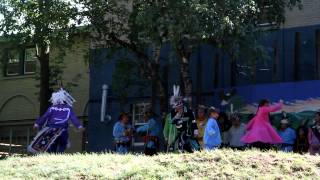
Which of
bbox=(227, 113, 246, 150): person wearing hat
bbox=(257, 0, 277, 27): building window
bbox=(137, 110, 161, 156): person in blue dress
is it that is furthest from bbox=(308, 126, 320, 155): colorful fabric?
bbox=(137, 110, 161, 156): person in blue dress

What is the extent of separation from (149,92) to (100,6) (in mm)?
5206

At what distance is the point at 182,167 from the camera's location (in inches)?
428

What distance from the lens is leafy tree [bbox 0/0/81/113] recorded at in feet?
56.7

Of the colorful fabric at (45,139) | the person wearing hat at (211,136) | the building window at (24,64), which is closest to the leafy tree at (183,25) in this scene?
the person wearing hat at (211,136)

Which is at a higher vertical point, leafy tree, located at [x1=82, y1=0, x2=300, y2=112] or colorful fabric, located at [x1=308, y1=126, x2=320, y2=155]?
leafy tree, located at [x1=82, y1=0, x2=300, y2=112]

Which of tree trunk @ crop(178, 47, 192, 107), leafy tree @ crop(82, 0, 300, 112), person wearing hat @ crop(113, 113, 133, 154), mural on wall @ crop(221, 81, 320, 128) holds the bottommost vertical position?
person wearing hat @ crop(113, 113, 133, 154)

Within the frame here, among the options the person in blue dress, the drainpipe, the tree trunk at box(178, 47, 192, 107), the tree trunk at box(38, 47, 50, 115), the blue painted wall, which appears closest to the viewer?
the person in blue dress

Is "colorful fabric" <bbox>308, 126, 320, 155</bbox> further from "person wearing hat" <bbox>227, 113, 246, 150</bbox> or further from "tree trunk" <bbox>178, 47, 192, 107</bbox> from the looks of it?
"tree trunk" <bbox>178, 47, 192, 107</bbox>

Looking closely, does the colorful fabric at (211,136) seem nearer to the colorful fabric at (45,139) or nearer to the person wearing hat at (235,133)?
the person wearing hat at (235,133)

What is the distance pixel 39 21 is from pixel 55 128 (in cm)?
329

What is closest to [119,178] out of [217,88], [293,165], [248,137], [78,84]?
[293,165]

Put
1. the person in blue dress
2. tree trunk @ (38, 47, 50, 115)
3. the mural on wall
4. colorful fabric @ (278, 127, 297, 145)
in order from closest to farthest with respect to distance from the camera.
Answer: colorful fabric @ (278, 127, 297, 145), the person in blue dress, the mural on wall, tree trunk @ (38, 47, 50, 115)

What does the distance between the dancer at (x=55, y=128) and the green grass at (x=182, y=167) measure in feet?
10.3

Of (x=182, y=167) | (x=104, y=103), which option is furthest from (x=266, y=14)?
(x=182, y=167)
